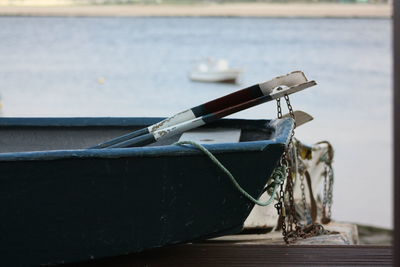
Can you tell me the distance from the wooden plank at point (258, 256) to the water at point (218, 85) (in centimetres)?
716

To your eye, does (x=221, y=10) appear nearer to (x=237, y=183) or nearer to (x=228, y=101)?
(x=228, y=101)

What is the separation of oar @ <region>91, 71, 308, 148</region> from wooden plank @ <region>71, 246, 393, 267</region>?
645mm

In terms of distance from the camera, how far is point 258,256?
16.6 ft

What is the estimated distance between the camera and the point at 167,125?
5152 millimetres

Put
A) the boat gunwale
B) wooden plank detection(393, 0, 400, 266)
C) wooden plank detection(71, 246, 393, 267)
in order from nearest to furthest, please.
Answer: wooden plank detection(393, 0, 400, 266) → the boat gunwale → wooden plank detection(71, 246, 393, 267)

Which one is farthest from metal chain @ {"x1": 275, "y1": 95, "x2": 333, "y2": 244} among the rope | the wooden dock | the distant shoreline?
the distant shoreline

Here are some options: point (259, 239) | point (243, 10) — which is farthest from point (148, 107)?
point (243, 10)

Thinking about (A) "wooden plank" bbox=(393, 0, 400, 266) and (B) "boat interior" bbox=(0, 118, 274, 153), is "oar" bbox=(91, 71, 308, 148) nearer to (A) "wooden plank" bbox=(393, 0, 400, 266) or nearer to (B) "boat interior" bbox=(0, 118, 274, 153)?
(B) "boat interior" bbox=(0, 118, 274, 153)

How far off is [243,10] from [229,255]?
64399 mm

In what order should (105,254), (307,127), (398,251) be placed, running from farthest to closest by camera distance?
(307,127), (105,254), (398,251)

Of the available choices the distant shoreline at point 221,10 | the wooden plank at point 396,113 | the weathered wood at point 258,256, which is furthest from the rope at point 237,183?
the distant shoreline at point 221,10

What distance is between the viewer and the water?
61.3 ft

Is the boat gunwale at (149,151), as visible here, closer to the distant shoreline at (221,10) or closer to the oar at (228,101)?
the oar at (228,101)

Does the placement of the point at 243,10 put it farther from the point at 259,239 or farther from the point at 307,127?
the point at 259,239
